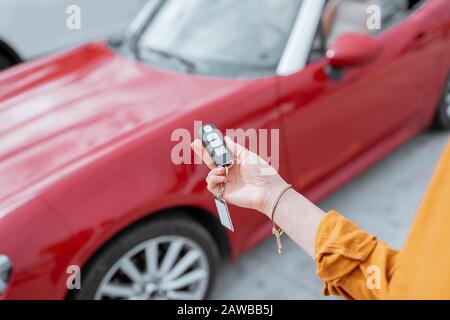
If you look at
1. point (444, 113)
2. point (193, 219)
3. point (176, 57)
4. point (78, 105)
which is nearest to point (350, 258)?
point (193, 219)

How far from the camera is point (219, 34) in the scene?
2.29m

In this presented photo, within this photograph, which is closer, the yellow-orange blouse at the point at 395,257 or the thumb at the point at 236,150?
the yellow-orange blouse at the point at 395,257

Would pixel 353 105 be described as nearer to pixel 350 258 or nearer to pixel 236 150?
pixel 236 150

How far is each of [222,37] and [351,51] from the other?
0.64 m

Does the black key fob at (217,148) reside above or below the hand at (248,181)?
above

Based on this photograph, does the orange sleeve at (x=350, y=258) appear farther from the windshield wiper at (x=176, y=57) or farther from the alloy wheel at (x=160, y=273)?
the windshield wiper at (x=176, y=57)

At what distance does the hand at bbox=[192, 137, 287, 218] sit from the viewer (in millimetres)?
1213

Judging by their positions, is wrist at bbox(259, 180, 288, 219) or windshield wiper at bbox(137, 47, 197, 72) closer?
wrist at bbox(259, 180, 288, 219)

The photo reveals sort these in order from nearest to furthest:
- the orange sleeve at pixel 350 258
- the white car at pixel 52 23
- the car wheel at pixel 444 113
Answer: the orange sleeve at pixel 350 258 → the car wheel at pixel 444 113 → the white car at pixel 52 23

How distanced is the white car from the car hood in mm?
1871

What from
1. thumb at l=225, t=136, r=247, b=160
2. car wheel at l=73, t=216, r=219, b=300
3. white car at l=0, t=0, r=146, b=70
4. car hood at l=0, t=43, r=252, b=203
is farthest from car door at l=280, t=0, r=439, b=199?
white car at l=0, t=0, r=146, b=70

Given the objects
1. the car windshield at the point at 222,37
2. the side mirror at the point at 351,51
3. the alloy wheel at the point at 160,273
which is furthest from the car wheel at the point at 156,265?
the side mirror at the point at 351,51

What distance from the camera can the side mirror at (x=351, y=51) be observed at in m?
2.11

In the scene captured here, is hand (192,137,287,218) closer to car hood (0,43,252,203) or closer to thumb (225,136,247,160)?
thumb (225,136,247,160)
